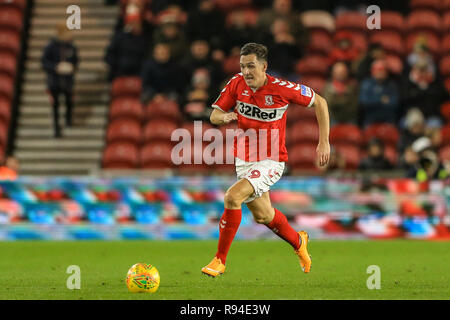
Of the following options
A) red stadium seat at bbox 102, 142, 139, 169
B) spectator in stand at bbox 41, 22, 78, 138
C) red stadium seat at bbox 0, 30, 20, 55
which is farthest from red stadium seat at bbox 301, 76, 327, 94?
red stadium seat at bbox 0, 30, 20, 55

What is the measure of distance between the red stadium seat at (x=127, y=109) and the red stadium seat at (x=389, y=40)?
4.79 m

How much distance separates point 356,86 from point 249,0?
389cm

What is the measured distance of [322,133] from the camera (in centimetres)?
842

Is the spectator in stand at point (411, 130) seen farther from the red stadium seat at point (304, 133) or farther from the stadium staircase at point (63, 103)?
the stadium staircase at point (63, 103)

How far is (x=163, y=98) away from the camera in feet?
54.6

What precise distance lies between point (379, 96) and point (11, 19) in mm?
8048

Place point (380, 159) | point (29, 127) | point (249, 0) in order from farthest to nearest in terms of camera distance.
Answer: point (249, 0) < point (29, 127) < point (380, 159)

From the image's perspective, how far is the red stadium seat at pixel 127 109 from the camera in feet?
55.9

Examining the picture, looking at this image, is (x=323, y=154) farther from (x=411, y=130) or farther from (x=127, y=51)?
(x=127, y=51)

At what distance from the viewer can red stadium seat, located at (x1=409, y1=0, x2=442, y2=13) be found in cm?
1878

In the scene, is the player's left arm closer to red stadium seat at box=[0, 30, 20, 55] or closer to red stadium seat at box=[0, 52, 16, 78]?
red stadium seat at box=[0, 52, 16, 78]

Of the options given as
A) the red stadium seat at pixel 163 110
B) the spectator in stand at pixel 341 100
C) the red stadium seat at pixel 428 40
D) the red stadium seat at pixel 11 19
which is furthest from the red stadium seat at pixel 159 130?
the red stadium seat at pixel 428 40

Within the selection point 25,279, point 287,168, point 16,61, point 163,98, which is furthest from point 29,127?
point 25,279
